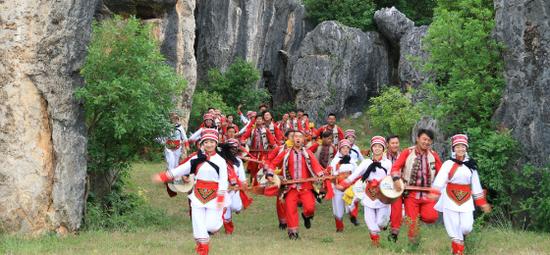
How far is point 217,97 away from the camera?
27.6 m

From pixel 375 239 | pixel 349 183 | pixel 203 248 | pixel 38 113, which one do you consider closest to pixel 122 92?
pixel 38 113

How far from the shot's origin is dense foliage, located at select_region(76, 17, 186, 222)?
1136 cm

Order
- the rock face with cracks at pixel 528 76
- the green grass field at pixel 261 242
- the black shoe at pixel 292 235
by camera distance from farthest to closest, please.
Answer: the rock face with cracks at pixel 528 76
the black shoe at pixel 292 235
the green grass field at pixel 261 242

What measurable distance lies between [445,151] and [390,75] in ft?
78.3

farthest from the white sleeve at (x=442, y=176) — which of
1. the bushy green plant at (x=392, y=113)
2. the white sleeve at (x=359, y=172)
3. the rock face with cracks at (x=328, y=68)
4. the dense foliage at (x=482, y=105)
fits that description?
the rock face with cracks at (x=328, y=68)

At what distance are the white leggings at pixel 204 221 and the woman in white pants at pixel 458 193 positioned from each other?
3134 mm

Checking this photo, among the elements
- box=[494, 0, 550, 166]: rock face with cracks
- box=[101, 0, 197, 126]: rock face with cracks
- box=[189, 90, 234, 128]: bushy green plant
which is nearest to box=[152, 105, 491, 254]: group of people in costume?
box=[494, 0, 550, 166]: rock face with cracks

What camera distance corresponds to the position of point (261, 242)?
36.6 feet

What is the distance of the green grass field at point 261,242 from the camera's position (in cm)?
1000

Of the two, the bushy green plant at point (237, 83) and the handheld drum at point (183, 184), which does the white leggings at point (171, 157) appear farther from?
the bushy green plant at point (237, 83)

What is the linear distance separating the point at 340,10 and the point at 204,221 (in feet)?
106

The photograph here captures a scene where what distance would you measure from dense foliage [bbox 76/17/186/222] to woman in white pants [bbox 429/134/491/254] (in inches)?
196

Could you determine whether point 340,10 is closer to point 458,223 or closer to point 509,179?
point 509,179

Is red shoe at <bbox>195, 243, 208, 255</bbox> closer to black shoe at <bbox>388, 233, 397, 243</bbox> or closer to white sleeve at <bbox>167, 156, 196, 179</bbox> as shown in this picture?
white sleeve at <bbox>167, 156, 196, 179</bbox>
